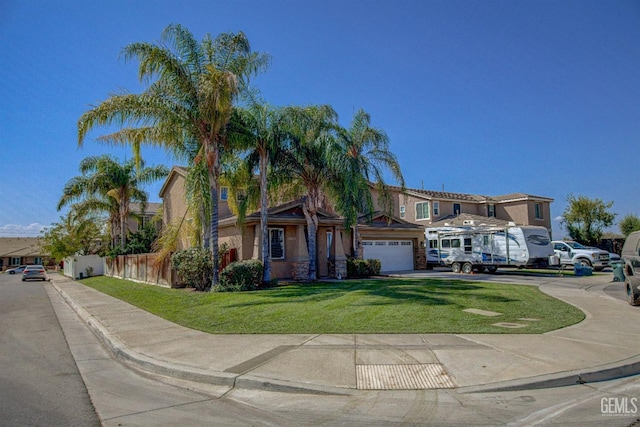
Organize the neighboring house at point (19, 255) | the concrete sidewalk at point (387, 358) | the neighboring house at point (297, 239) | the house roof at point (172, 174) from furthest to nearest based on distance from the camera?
the neighboring house at point (19, 255) → the house roof at point (172, 174) → the neighboring house at point (297, 239) → the concrete sidewalk at point (387, 358)

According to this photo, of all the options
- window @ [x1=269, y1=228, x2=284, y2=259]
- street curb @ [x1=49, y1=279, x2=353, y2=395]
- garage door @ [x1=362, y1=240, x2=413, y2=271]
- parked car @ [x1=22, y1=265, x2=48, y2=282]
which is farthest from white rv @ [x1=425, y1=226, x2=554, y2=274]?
parked car @ [x1=22, y1=265, x2=48, y2=282]

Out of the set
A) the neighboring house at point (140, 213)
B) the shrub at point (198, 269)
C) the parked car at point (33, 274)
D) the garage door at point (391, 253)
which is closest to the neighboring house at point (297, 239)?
the garage door at point (391, 253)

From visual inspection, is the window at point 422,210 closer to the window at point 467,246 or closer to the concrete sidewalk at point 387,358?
the window at point 467,246

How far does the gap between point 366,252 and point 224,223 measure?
9.81 metres

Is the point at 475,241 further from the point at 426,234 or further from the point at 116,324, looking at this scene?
the point at 116,324

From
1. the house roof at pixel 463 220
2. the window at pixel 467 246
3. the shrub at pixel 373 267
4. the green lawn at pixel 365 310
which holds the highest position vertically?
the house roof at pixel 463 220

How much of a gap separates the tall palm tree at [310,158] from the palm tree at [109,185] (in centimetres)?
1529

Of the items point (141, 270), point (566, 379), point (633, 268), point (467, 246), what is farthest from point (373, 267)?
point (566, 379)

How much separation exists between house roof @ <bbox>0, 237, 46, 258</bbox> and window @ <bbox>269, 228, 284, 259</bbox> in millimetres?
65966

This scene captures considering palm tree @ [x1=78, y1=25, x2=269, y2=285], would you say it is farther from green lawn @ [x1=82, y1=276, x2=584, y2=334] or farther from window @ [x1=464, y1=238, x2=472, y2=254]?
window @ [x1=464, y1=238, x2=472, y2=254]

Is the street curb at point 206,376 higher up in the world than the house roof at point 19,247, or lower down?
lower down

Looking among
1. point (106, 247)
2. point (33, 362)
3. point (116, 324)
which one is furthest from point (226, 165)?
point (106, 247)

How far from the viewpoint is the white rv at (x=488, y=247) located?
2381cm

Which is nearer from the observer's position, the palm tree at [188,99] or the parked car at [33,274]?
the palm tree at [188,99]
